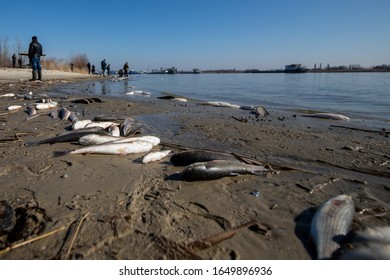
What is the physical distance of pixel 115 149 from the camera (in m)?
4.10

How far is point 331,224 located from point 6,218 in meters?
2.73

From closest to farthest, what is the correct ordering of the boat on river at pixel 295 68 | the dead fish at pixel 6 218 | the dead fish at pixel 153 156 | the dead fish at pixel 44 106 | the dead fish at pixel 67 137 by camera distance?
the dead fish at pixel 6 218
the dead fish at pixel 153 156
the dead fish at pixel 67 137
the dead fish at pixel 44 106
the boat on river at pixel 295 68

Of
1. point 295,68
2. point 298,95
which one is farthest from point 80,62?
point 295,68

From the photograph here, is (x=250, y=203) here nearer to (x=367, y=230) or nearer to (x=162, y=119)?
(x=367, y=230)

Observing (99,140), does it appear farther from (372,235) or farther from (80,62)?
(80,62)

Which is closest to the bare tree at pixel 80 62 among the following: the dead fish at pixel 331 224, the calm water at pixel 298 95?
the calm water at pixel 298 95

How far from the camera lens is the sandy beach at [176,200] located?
78.5 inches

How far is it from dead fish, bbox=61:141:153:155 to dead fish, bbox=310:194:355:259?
276 cm

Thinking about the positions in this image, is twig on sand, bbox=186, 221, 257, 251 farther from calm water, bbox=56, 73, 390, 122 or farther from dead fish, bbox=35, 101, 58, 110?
calm water, bbox=56, 73, 390, 122

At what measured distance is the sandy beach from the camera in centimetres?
200

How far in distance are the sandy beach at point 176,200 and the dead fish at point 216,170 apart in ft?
0.22

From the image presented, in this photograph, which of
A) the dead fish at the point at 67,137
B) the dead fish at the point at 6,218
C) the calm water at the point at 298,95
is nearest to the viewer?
the dead fish at the point at 6,218

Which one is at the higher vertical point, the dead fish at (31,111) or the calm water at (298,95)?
the calm water at (298,95)

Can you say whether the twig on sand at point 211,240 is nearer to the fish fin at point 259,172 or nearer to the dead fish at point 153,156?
the fish fin at point 259,172
